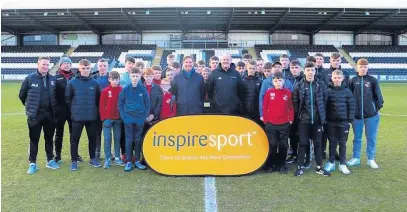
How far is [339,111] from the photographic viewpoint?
5047mm

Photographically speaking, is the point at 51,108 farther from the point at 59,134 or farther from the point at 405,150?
the point at 405,150

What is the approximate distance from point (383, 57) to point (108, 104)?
1319 inches

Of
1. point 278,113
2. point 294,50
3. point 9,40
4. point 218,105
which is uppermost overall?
point 9,40

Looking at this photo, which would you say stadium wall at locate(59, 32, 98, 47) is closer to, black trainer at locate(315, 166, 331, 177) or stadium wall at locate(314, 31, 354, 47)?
stadium wall at locate(314, 31, 354, 47)

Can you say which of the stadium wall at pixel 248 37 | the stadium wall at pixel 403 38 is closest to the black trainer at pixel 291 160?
the stadium wall at pixel 248 37

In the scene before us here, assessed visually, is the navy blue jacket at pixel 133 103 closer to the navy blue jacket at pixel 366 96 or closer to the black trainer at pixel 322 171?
the black trainer at pixel 322 171

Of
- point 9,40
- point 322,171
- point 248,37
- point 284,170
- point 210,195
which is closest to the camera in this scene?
point 210,195

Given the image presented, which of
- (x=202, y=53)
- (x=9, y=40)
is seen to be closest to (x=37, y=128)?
(x=202, y=53)

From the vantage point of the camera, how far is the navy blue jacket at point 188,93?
5457mm

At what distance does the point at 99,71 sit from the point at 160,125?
1611 millimetres

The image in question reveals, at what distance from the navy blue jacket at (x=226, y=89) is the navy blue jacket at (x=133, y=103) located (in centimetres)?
102

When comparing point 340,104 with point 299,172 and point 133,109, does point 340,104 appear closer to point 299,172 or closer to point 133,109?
point 299,172

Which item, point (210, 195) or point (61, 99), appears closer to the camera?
point (210, 195)

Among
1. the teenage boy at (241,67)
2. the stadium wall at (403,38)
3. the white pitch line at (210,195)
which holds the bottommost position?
the white pitch line at (210,195)
